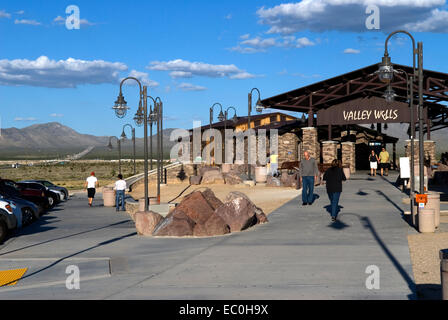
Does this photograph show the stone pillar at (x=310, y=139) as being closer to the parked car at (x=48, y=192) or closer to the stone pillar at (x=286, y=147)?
the stone pillar at (x=286, y=147)

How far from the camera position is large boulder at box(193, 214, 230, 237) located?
16656 mm

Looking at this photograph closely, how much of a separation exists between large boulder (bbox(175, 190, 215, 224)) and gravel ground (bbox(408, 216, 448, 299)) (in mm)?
5733

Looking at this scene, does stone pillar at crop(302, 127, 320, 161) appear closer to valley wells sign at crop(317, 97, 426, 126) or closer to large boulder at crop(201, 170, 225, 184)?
valley wells sign at crop(317, 97, 426, 126)

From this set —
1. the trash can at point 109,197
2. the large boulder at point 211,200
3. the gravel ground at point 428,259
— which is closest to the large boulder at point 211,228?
the large boulder at point 211,200

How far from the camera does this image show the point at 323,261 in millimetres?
11914

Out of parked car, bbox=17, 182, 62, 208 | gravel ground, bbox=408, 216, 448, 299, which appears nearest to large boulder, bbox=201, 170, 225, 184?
parked car, bbox=17, 182, 62, 208

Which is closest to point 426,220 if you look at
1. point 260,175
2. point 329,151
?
point 260,175

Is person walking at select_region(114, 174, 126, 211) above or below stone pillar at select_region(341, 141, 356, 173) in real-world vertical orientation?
below

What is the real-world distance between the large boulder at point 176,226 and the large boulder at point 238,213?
1046mm
